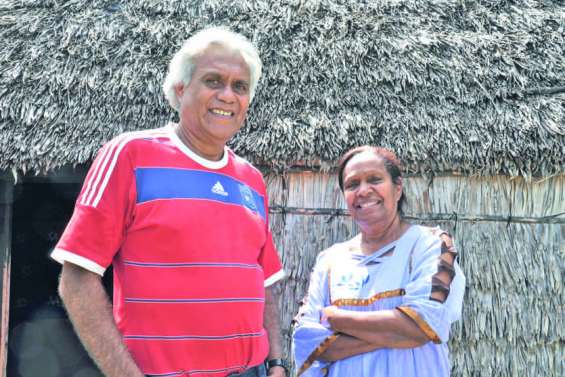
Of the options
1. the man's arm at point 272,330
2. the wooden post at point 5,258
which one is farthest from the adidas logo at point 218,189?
the wooden post at point 5,258

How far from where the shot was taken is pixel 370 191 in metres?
2.41

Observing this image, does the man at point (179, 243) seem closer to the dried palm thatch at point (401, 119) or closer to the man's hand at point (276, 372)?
the man's hand at point (276, 372)

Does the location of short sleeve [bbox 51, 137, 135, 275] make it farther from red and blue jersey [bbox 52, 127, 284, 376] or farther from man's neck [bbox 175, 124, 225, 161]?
man's neck [bbox 175, 124, 225, 161]

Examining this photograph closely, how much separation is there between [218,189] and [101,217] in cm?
40

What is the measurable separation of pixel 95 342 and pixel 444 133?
2349 millimetres

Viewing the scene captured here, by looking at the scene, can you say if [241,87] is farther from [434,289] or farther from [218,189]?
[434,289]

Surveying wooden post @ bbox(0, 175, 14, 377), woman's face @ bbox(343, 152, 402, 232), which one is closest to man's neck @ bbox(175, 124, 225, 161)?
woman's face @ bbox(343, 152, 402, 232)

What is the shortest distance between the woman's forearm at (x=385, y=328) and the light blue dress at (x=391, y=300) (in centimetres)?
3

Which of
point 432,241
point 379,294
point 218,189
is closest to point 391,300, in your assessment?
point 379,294

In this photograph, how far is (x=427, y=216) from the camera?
3.31 meters

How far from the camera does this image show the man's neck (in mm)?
1903

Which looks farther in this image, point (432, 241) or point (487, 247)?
point (487, 247)

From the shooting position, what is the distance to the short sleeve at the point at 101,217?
1.59 meters

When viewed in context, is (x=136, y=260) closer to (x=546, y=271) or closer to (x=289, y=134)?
(x=289, y=134)
